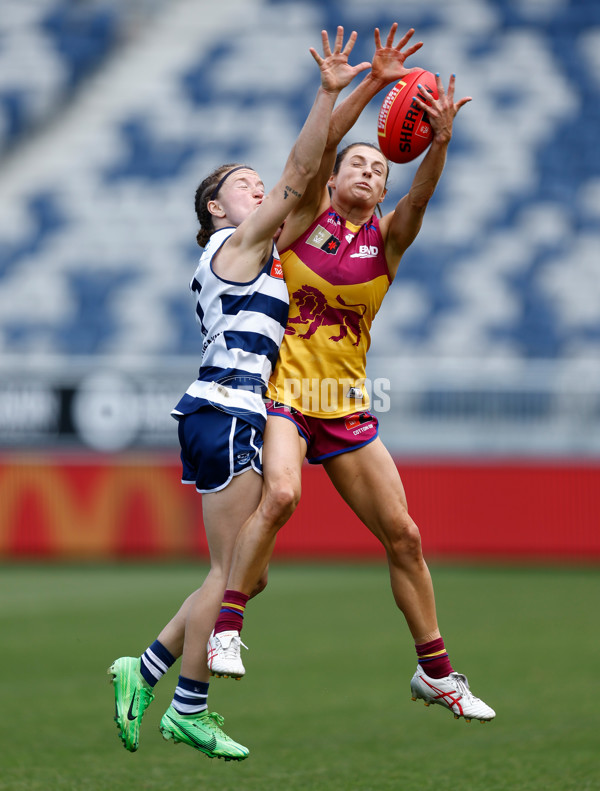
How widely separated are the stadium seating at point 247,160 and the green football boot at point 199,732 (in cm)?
1055

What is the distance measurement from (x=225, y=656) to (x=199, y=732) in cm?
50

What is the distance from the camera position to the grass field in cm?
490

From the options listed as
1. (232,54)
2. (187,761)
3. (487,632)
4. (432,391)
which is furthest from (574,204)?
(187,761)

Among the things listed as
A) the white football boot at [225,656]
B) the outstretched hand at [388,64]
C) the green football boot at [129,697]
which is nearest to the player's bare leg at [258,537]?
the white football boot at [225,656]

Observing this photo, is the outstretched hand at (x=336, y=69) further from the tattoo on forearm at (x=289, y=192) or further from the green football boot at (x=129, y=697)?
the green football boot at (x=129, y=697)

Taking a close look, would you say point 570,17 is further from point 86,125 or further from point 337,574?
point 337,574

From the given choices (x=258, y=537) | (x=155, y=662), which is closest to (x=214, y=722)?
(x=155, y=662)

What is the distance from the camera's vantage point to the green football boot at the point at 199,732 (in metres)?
4.24

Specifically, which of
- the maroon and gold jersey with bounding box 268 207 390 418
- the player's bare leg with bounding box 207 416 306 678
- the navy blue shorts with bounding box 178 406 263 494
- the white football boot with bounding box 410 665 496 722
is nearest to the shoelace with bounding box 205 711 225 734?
the player's bare leg with bounding box 207 416 306 678

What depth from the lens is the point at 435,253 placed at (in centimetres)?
1552

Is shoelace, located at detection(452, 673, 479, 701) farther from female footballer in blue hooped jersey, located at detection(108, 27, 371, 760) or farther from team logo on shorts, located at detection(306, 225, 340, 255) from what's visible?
team logo on shorts, located at detection(306, 225, 340, 255)

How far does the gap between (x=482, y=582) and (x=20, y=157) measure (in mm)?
9668

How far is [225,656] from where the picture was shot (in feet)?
13.0

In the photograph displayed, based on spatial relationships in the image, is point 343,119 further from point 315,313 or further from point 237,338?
point 237,338
